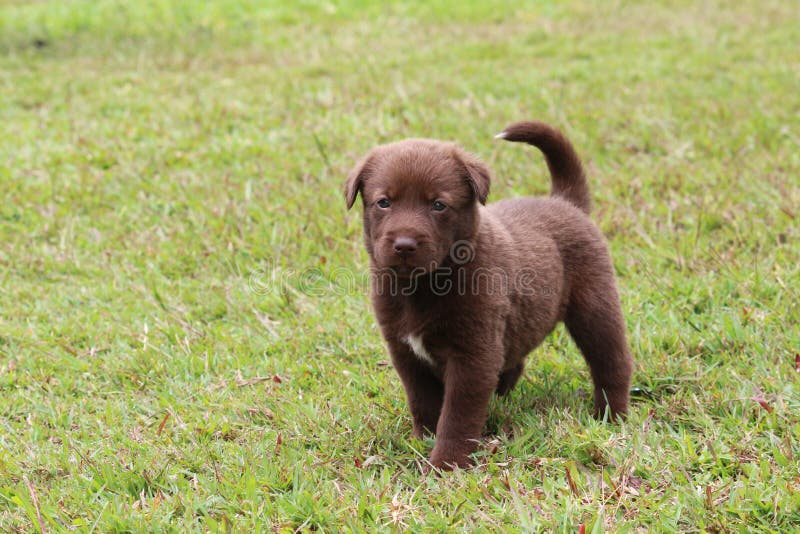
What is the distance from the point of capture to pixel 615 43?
10.8 meters

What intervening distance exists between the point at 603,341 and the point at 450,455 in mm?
952

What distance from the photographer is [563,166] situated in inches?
177

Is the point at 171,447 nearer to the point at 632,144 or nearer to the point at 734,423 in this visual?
the point at 734,423

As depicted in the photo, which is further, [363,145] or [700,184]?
[363,145]

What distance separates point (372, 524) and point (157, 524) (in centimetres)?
75

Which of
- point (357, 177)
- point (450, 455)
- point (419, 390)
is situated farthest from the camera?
point (419, 390)

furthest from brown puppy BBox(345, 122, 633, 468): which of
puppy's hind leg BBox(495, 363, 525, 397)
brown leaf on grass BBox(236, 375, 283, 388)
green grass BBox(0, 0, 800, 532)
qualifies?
brown leaf on grass BBox(236, 375, 283, 388)

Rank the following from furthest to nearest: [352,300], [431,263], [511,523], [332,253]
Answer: [332,253] → [352,300] → [431,263] → [511,523]

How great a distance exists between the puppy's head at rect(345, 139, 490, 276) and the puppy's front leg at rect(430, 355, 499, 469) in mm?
441

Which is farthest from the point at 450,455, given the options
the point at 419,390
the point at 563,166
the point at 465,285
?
the point at 563,166

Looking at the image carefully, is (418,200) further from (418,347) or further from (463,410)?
(463,410)

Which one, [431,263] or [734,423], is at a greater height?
[431,263]

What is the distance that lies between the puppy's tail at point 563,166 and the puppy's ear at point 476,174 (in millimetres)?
605

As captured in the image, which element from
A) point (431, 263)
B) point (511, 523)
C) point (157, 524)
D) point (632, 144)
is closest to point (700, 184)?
point (632, 144)
